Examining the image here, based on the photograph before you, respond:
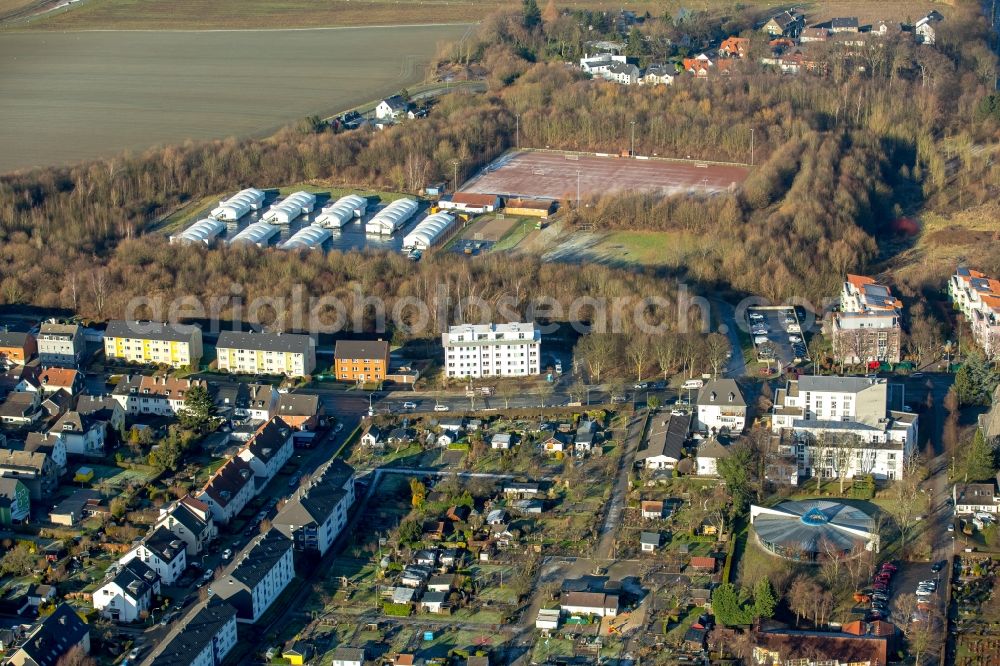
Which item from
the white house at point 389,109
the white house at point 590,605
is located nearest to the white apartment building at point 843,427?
the white house at point 590,605

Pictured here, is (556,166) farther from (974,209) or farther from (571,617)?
(571,617)

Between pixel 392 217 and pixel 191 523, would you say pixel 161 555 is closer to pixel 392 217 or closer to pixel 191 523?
pixel 191 523

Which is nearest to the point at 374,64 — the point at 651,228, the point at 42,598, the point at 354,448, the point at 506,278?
the point at 651,228

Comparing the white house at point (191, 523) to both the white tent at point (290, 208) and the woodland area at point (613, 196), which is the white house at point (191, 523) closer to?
the woodland area at point (613, 196)

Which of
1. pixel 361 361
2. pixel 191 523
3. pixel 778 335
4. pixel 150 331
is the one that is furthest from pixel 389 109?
pixel 191 523

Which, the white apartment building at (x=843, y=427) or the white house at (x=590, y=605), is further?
the white apartment building at (x=843, y=427)

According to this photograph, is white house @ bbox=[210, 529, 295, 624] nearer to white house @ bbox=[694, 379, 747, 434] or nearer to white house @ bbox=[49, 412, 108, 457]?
white house @ bbox=[49, 412, 108, 457]
